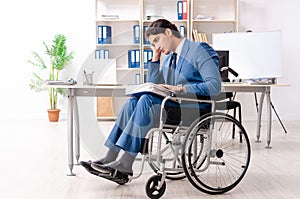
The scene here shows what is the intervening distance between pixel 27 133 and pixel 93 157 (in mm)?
1539

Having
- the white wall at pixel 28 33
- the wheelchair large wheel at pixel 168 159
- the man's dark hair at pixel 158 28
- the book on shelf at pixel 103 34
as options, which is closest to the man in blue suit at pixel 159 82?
the man's dark hair at pixel 158 28

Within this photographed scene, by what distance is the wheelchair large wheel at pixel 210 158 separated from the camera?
282cm

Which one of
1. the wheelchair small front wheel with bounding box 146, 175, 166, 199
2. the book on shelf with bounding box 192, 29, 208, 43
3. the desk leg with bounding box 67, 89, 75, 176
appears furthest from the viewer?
the book on shelf with bounding box 192, 29, 208, 43

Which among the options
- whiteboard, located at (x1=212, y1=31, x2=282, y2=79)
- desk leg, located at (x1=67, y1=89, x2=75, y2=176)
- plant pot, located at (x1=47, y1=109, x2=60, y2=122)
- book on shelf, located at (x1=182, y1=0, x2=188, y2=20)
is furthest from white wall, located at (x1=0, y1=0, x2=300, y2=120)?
desk leg, located at (x1=67, y1=89, x2=75, y2=176)

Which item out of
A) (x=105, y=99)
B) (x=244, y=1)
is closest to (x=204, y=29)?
(x=244, y=1)

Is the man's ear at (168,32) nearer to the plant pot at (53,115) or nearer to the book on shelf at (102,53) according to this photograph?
the book on shelf at (102,53)

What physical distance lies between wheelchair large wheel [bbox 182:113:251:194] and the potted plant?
129 inches

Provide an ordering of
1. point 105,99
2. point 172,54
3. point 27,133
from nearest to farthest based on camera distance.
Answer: point 172,54 → point 27,133 → point 105,99

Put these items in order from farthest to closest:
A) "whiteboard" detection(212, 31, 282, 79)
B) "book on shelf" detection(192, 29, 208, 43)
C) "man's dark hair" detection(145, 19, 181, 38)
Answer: "book on shelf" detection(192, 29, 208, 43), "whiteboard" detection(212, 31, 282, 79), "man's dark hair" detection(145, 19, 181, 38)

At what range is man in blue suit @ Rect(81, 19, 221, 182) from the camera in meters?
2.84

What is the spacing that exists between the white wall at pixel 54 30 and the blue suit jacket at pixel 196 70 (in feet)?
13.3

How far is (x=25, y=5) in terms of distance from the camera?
6980 mm

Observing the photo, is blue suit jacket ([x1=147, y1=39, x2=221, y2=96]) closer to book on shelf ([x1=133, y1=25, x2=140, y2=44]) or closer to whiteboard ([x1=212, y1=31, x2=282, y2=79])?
whiteboard ([x1=212, y1=31, x2=282, y2=79])

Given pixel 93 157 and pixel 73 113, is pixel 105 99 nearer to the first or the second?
pixel 93 157
